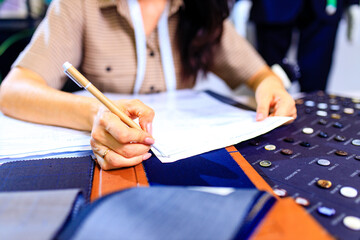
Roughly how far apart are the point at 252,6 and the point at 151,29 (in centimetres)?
95

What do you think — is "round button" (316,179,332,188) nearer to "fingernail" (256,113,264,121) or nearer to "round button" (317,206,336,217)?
"round button" (317,206,336,217)

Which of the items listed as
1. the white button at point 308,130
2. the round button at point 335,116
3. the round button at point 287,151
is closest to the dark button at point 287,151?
the round button at point 287,151

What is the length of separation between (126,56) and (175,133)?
385 mm

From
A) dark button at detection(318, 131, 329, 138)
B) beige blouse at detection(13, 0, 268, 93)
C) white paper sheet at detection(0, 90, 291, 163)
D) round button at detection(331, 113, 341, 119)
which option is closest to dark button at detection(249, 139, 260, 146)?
white paper sheet at detection(0, 90, 291, 163)

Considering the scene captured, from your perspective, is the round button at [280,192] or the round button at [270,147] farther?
the round button at [270,147]

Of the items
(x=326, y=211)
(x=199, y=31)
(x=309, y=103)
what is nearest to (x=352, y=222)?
(x=326, y=211)

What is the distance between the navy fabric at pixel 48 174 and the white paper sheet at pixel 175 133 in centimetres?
5

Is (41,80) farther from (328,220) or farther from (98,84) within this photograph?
(328,220)

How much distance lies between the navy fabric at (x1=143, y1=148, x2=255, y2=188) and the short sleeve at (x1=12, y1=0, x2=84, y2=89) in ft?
1.25

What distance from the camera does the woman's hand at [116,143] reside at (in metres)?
0.40

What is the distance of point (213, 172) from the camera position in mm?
392

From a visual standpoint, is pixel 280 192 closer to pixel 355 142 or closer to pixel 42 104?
pixel 355 142

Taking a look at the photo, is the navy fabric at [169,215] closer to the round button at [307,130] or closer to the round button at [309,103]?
the round button at [307,130]

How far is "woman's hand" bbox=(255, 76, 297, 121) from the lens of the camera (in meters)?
0.59
